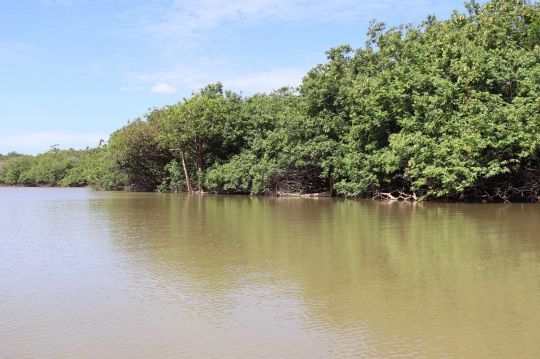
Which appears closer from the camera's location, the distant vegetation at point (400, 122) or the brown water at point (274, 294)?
the brown water at point (274, 294)

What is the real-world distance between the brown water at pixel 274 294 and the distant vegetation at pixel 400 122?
957 centimetres

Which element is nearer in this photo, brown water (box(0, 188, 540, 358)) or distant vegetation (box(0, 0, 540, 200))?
brown water (box(0, 188, 540, 358))

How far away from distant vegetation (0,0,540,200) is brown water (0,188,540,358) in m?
9.57

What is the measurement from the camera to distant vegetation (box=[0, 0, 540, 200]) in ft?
73.0

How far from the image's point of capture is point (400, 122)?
25375mm

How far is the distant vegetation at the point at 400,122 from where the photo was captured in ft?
73.0

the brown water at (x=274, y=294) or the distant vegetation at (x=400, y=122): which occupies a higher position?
the distant vegetation at (x=400, y=122)

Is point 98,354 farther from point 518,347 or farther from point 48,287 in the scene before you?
point 518,347

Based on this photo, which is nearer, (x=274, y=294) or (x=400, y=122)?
(x=274, y=294)

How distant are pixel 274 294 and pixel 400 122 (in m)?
19.9

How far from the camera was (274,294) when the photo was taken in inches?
276

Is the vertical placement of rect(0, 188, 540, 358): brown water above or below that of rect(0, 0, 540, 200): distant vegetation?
below

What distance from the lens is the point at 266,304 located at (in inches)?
255

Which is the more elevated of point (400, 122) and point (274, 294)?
point (400, 122)
